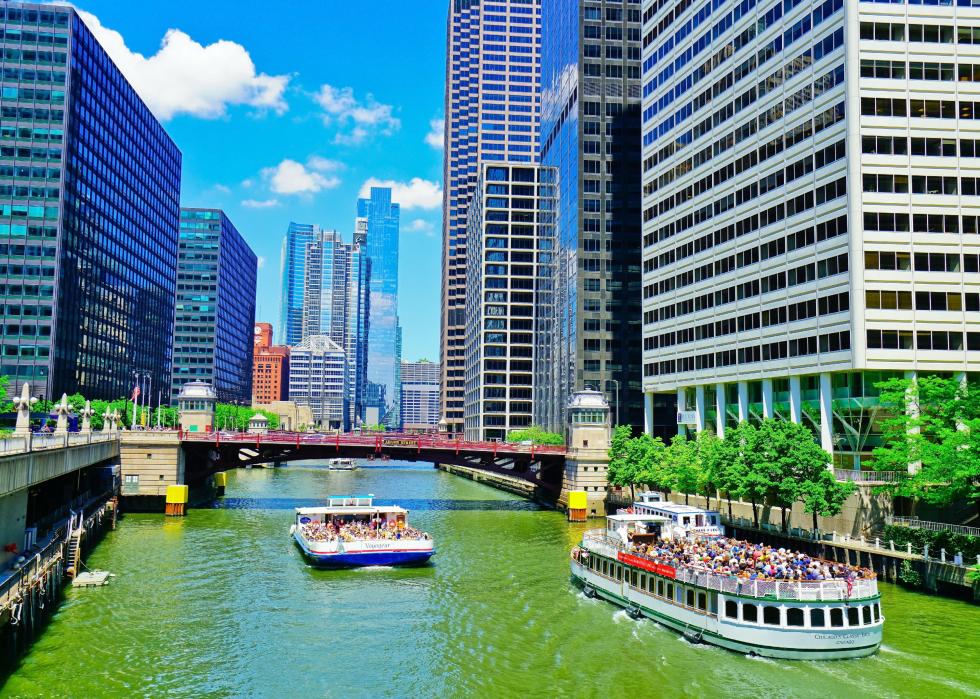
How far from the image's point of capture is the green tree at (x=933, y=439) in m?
54.8

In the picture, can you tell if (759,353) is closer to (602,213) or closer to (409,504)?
(409,504)

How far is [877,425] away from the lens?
238 ft

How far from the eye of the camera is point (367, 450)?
108 m

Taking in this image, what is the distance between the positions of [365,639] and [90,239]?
130025mm

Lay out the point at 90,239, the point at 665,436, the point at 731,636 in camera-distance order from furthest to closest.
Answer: the point at 90,239
the point at 665,436
the point at 731,636

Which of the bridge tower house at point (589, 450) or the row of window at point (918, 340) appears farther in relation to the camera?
the bridge tower house at point (589, 450)

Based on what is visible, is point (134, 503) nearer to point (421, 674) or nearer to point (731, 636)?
point (421, 674)

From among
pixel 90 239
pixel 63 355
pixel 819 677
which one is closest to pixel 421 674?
pixel 819 677

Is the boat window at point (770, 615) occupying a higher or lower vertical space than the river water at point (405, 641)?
higher

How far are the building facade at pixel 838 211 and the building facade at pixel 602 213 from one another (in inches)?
1966

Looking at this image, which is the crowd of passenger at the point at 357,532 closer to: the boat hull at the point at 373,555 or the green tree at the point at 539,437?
the boat hull at the point at 373,555

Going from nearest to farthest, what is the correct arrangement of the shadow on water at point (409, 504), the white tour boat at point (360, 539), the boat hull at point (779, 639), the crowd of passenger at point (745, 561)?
1. the boat hull at point (779, 639)
2. the crowd of passenger at point (745, 561)
3. the white tour boat at point (360, 539)
4. the shadow on water at point (409, 504)

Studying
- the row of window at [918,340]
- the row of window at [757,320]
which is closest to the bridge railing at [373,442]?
the row of window at [757,320]

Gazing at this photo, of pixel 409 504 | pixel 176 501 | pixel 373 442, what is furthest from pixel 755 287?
pixel 176 501
